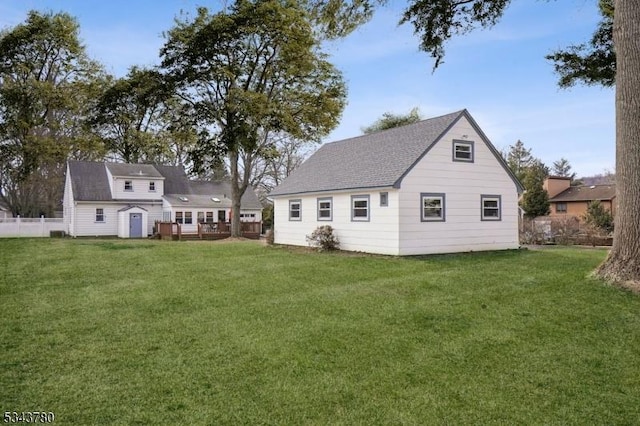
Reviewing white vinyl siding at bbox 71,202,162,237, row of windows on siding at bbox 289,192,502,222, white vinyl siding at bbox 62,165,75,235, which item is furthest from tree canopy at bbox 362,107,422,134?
white vinyl siding at bbox 62,165,75,235

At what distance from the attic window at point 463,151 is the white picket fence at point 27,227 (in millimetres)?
29319

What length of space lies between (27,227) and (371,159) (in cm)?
2681

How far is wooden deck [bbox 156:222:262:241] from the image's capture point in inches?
1178

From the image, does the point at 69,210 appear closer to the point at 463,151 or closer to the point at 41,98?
the point at 41,98

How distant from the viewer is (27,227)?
31969mm

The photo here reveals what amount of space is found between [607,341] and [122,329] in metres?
6.91

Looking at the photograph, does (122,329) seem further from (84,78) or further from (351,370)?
(84,78)

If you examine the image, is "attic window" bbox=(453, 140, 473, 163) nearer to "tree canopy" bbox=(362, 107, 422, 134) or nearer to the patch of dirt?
the patch of dirt

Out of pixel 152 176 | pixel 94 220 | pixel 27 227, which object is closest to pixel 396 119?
pixel 152 176

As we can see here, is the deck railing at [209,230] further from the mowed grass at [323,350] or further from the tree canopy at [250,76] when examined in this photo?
the mowed grass at [323,350]

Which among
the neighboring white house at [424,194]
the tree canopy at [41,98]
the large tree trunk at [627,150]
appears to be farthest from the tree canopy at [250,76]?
the large tree trunk at [627,150]

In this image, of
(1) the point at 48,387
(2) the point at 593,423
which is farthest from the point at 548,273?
(1) the point at 48,387

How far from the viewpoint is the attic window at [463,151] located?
17.1 meters

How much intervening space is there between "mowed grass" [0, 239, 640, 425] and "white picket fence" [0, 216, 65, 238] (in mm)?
24538
